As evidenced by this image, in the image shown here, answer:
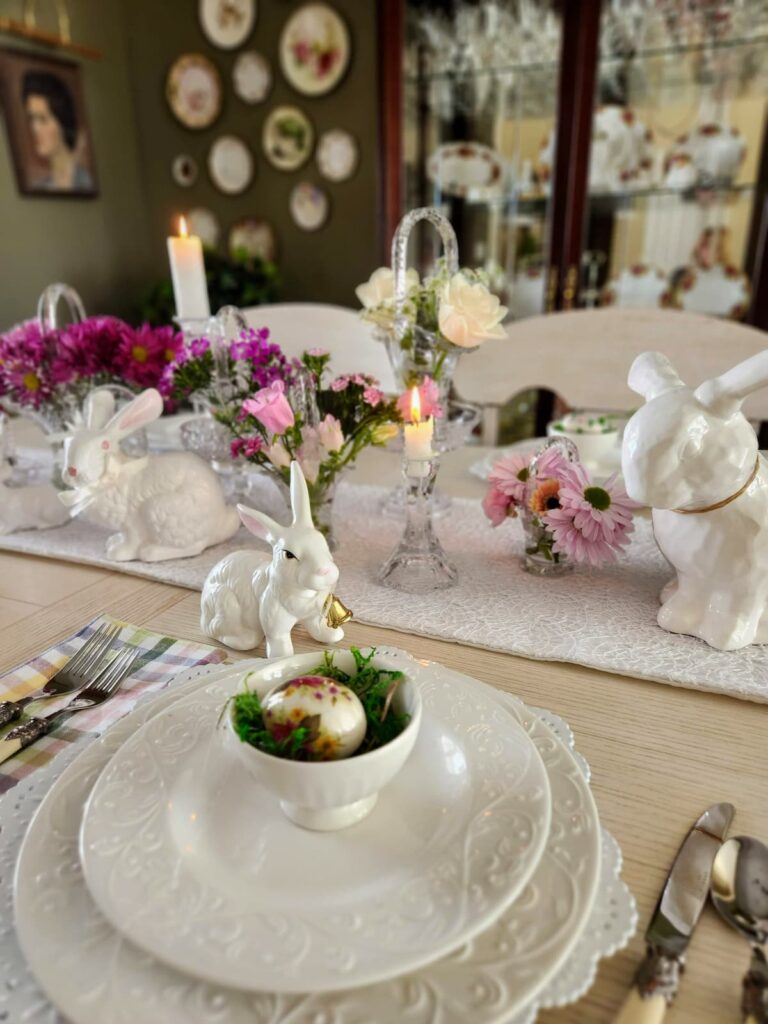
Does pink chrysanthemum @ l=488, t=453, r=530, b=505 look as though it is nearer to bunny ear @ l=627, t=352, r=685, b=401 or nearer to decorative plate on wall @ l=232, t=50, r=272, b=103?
bunny ear @ l=627, t=352, r=685, b=401

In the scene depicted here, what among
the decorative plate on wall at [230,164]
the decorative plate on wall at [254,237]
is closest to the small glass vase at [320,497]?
the decorative plate on wall at [254,237]

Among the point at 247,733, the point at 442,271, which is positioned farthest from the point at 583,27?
the point at 247,733

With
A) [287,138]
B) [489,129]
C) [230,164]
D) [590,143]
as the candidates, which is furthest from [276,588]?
[230,164]

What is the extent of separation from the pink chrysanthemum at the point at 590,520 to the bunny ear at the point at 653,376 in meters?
0.15

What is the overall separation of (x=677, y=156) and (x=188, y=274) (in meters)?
1.88

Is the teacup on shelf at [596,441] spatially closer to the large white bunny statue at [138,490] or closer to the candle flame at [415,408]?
the candle flame at [415,408]

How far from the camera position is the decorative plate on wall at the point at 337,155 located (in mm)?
2551

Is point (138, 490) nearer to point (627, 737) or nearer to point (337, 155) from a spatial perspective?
point (627, 737)

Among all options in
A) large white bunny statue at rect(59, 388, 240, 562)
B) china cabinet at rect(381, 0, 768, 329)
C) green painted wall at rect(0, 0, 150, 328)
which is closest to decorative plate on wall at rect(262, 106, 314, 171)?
china cabinet at rect(381, 0, 768, 329)

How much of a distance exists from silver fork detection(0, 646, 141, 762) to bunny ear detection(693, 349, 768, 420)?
558mm

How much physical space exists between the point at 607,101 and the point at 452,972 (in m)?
2.40

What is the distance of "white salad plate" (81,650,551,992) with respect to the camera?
0.32m

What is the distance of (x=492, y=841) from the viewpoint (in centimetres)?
38

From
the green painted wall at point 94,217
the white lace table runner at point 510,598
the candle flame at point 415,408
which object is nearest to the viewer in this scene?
the white lace table runner at point 510,598
